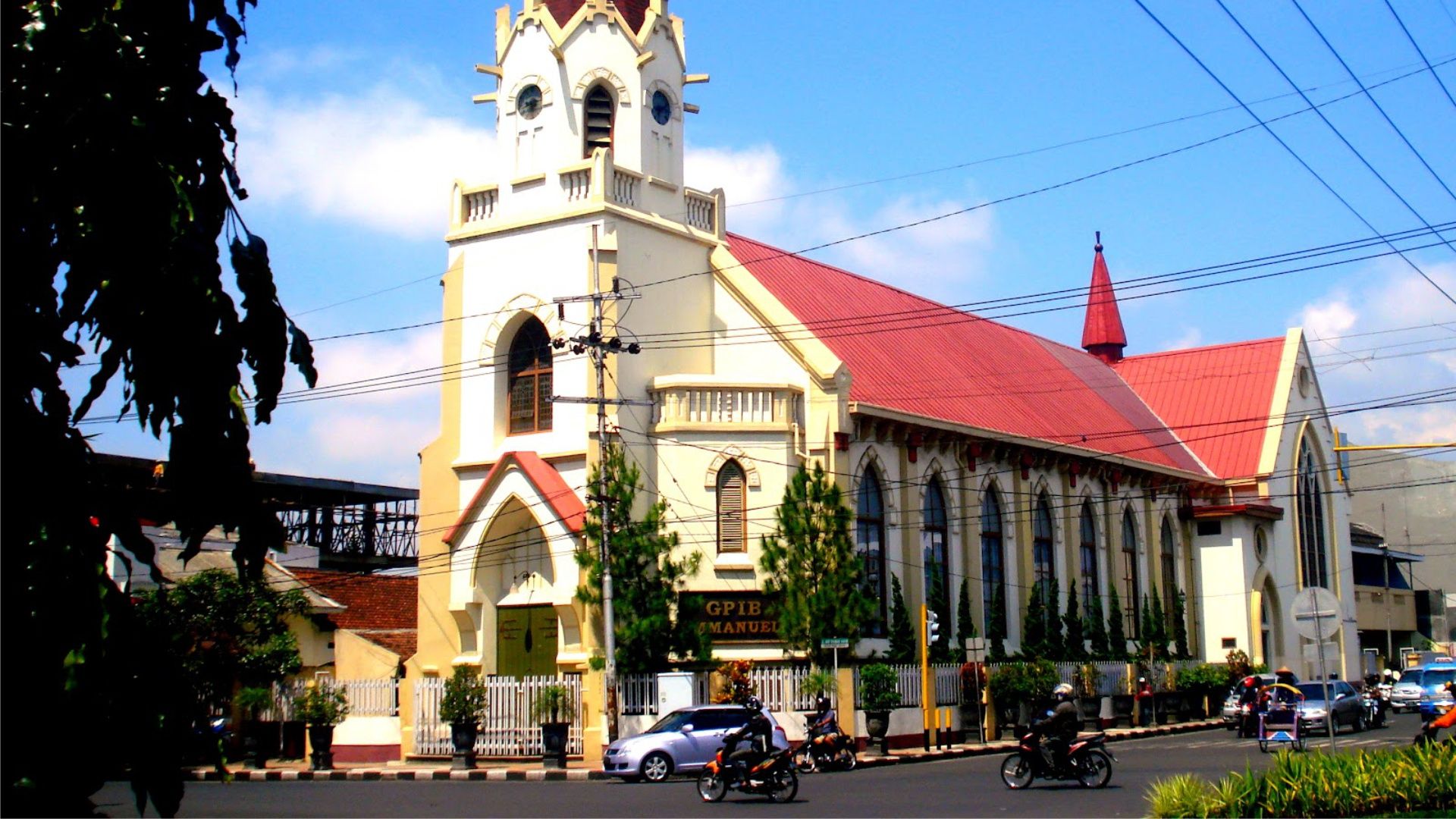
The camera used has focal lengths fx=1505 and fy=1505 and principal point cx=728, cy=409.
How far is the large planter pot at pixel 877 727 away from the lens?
98.0ft

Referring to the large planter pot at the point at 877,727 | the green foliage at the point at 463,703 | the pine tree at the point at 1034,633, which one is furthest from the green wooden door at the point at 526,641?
the pine tree at the point at 1034,633

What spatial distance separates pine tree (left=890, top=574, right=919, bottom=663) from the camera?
33156 mm

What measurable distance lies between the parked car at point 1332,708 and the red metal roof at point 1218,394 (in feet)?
47.3

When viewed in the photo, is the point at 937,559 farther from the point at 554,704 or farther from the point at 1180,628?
the point at 1180,628

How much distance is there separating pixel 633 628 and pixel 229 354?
23.5 m

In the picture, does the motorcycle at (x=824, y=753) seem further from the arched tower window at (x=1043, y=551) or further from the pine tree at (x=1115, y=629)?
the pine tree at (x=1115, y=629)

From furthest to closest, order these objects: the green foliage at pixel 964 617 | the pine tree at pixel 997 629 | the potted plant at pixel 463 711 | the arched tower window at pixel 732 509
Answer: the pine tree at pixel 997 629, the green foliage at pixel 964 617, the arched tower window at pixel 732 509, the potted plant at pixel 463 711

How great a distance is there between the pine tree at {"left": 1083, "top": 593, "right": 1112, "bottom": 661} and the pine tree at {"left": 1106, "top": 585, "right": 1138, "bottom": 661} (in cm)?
29

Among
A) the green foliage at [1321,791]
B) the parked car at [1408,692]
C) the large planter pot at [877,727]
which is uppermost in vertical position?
the green foliage at [1321,791]

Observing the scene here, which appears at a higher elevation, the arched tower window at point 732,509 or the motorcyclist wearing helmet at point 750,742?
the arched tower window at point 732,509

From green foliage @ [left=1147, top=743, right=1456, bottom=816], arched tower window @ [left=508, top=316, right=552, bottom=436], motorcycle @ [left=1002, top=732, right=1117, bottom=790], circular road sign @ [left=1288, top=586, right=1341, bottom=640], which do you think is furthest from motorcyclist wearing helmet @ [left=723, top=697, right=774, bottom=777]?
arched tower window @ [left=508, top=316, right=552, bottom=436]

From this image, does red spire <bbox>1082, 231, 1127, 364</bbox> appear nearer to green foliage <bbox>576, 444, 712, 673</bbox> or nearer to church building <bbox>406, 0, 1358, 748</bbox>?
church building <bbox>406, 0, 1358, 748</bbox>

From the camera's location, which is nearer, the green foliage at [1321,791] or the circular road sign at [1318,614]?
the green foliage at [1321,791]

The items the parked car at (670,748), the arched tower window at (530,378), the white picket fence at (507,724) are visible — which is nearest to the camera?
the parked car at (670,748)
